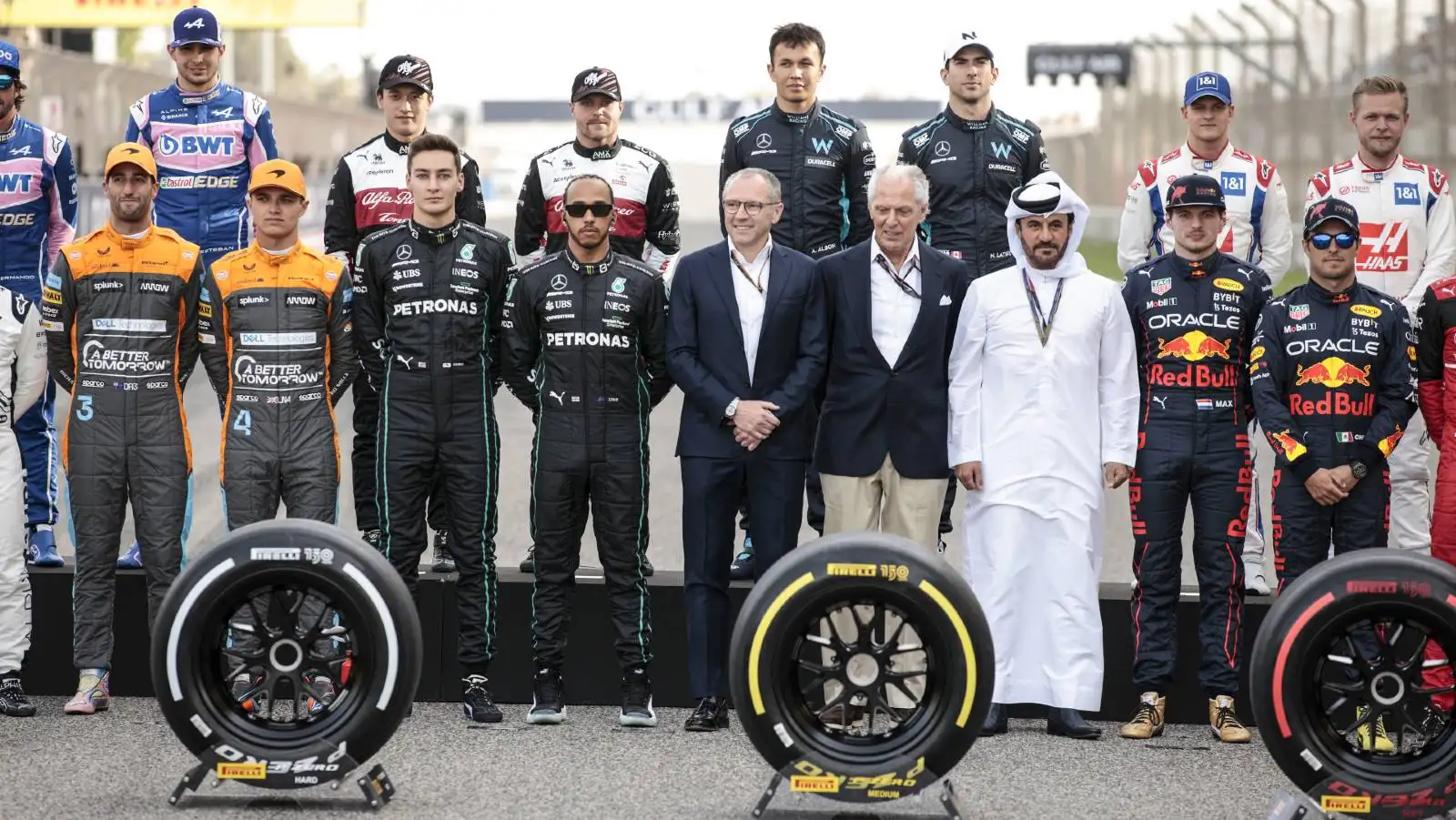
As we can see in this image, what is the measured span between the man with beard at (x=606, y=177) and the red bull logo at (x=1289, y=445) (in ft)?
8.34

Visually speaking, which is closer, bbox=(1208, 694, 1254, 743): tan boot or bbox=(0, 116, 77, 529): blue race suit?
bbox=(1208, 694, 1254, 743): tan boot

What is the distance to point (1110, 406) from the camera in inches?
250

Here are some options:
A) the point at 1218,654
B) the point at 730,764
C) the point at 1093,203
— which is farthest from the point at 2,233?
the point at 1093,203

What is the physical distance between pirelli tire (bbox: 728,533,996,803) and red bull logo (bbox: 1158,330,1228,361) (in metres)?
1.58

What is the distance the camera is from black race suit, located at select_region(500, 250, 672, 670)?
20.8 ft

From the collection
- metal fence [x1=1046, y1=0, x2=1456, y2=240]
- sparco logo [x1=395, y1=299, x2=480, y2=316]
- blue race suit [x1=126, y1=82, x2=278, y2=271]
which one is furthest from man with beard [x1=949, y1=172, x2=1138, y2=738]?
metal fence [x1=1046, y1=0, x2=1456, y2=240]

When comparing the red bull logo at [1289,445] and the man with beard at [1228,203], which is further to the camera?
the man with beard at [1228,203]

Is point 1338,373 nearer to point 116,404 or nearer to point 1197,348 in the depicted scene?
point 1197,348

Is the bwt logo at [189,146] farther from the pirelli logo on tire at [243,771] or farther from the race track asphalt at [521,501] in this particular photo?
the pirelli logo on tire at [243,771]

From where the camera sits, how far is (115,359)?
21.2 feet

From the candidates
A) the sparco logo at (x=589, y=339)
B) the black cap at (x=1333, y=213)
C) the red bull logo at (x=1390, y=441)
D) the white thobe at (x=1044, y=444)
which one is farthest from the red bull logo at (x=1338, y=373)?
the sparco logo at (x=589, y=339)

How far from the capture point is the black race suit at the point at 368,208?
23.7 feet

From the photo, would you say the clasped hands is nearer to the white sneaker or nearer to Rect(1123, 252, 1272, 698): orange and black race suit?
Rect(1123, 252, 1272, 698): orange and black race suit

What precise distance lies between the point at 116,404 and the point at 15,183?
1.42 m
